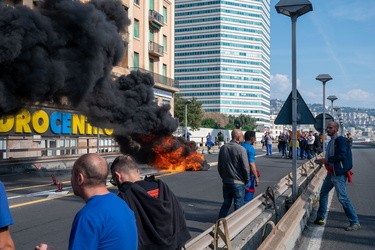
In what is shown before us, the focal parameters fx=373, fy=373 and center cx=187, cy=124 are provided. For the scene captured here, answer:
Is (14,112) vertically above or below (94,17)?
below

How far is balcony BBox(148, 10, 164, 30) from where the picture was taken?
111 feet

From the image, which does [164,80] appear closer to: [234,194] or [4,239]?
[234,194]

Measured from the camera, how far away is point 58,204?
337 inches

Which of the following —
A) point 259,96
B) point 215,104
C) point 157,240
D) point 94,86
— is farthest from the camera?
point 259,96

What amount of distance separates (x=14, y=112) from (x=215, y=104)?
12003 cm

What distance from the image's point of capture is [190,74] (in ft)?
432

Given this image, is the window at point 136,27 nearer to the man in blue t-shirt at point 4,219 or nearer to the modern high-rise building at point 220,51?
the man in blue t-shirt at point 4,219

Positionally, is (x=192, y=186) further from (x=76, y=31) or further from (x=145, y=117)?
(x=76, y=31)

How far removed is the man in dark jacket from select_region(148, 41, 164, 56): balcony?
3192 cm

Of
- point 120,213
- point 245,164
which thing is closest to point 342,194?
point 245,164

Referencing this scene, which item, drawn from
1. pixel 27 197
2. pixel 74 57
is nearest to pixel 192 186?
pixel 27 197

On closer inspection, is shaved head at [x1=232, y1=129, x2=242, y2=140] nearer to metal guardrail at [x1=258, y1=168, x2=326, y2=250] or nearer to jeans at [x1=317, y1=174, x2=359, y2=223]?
metal guardrail at [x1=258, y1=168, x2=326, y2=250]

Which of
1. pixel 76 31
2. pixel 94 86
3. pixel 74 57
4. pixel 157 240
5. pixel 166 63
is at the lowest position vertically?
pixel 157 240

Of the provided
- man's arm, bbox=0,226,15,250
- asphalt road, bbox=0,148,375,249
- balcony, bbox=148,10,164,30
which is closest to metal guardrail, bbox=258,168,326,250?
asphalt road, bbox=0,148,375,249
